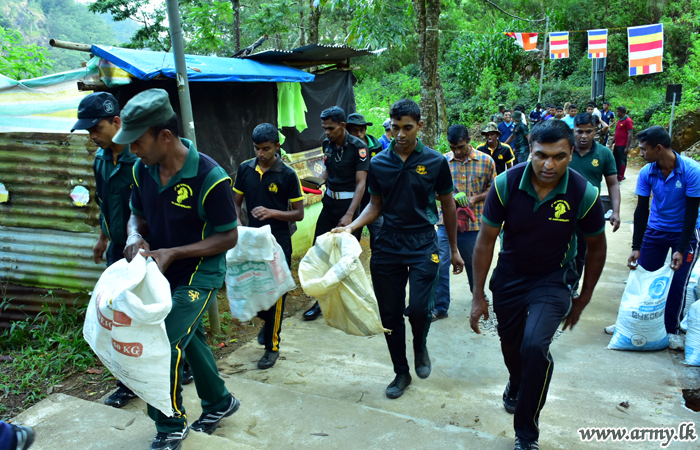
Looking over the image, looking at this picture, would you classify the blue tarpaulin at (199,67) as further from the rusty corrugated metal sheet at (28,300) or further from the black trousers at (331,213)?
the rusty corrugated metal sheet at (28,300)

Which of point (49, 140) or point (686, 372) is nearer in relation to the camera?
point (686, 372)

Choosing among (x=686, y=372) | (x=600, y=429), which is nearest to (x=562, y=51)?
(x=686, y=372)

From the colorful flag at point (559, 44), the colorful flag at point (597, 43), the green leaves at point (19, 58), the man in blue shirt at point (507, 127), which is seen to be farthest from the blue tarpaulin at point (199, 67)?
the colorful flag at point (559, 44)

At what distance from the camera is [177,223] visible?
8.93 feet

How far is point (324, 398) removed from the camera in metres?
3.52

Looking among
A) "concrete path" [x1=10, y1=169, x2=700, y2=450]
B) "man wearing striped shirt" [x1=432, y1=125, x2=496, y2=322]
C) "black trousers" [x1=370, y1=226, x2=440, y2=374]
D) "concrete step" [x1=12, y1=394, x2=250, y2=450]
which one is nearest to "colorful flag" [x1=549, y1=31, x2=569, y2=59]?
"man wearing striped shirt" [x1=432, y1=125, x2=496, y2=322]

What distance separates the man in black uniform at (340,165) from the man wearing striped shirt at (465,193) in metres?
0.94

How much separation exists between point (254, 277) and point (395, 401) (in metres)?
1.44

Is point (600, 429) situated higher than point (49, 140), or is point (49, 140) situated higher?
point (49, 140)

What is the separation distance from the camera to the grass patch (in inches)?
150

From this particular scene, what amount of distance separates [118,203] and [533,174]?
2722mm

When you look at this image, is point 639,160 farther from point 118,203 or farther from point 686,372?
point 118,203

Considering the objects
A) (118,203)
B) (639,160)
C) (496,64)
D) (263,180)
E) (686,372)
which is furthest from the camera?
(496,64)

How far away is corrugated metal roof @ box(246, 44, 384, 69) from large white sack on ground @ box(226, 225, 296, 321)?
3.72 meters
